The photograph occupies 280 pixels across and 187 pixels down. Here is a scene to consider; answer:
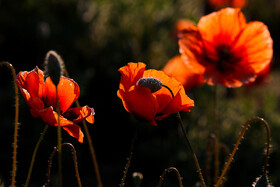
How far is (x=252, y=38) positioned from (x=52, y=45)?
1.95m

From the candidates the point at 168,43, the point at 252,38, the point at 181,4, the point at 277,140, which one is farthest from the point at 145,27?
the point at 252,38

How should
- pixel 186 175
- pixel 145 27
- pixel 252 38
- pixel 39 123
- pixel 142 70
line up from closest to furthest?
pixel 142 70, pixel 252 38, pixel 186 175, pixel 39 123, pixel 145 27

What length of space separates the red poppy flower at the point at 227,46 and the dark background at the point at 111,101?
87cm

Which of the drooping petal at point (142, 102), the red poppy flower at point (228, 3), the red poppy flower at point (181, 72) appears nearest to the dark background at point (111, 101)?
the red poppy flower at point (181, 72)

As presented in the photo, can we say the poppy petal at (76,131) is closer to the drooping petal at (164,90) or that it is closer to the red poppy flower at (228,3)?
the drooping petal at (164,90)

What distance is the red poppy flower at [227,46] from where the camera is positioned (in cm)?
189

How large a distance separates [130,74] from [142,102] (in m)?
0.11

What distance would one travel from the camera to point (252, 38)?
1.93 metres

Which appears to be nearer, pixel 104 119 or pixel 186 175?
pixel 186 175

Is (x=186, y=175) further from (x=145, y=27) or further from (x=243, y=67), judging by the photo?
(x=145, y=27)

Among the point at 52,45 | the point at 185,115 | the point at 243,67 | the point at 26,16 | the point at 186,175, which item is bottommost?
the point at 186,175

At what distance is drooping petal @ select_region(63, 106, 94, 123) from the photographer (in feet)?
4.02

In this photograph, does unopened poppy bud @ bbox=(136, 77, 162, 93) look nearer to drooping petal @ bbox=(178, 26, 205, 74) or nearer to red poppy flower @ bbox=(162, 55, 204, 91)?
drooping petal @ bbox=(178, 26, 205, 74)

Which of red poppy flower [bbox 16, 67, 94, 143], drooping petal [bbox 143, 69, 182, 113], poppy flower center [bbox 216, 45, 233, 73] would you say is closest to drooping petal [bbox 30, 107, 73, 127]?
red poppy flower [bbox 16, 67, 94, 143]
